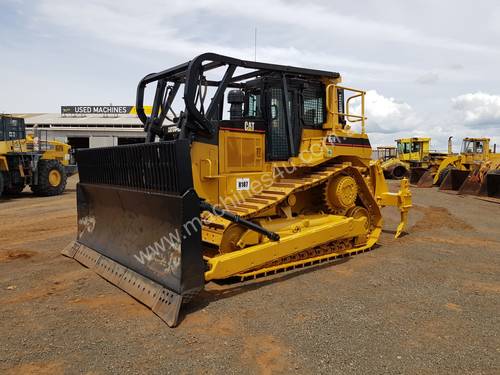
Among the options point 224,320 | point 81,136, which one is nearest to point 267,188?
point 224,320

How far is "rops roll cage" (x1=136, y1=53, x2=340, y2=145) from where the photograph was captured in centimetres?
498

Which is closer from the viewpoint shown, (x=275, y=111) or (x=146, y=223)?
(x=146, y=223)

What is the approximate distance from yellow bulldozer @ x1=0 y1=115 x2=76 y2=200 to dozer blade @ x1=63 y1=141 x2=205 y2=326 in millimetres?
10685

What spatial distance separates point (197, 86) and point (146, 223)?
71.7 inches

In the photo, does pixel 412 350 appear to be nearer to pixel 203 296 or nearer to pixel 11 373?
pixel 203 296

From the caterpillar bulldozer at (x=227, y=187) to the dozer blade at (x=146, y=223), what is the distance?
0.05ft

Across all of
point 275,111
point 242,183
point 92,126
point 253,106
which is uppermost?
point 92,126

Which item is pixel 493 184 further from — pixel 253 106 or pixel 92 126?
pixel 92 126

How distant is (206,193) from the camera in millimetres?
5453

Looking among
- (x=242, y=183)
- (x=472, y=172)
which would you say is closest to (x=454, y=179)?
(x=472, y=172)

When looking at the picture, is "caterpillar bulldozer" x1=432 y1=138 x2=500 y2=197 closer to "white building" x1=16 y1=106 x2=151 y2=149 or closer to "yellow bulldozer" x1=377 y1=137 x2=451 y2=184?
"yellow bulldozer" x1=377 y1=137 x2=451 y2=184

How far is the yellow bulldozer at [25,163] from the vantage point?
15.3 meters

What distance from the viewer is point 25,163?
51.9ft

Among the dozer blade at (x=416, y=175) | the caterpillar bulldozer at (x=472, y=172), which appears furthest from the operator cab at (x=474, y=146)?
the dozer blade at (x=416, y=175)
